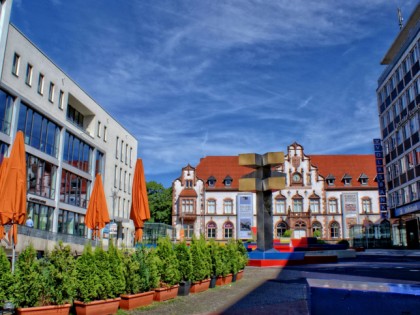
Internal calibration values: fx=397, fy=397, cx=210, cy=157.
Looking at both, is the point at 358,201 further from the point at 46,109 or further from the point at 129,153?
the point at 46,109

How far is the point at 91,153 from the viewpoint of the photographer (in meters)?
41.3

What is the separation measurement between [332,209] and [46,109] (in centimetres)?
4683

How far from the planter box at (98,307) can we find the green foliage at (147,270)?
110cm

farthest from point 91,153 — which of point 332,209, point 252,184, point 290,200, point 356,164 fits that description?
point 356,164

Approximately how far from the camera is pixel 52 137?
32969 millimetres

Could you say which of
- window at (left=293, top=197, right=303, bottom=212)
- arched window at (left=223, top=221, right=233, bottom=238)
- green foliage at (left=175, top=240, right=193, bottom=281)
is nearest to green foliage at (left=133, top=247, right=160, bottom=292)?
green foliage at (left=175, top=240, right=193, bottom=281)

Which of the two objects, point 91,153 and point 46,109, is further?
point 91,153

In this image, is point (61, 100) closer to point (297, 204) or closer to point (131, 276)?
point (131, 276)

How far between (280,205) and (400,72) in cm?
2801

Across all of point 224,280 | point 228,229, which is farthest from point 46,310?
point 228,229

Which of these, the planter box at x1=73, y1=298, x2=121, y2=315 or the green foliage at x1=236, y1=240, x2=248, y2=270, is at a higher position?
the green foliage at x1=236, y1=240, x2=248, y2=270

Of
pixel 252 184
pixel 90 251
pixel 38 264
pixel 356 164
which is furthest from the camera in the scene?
pixel 356 164

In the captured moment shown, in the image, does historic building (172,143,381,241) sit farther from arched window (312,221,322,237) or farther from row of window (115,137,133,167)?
row of window (115,137,133,167)

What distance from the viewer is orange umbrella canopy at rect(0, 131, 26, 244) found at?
39.5ft
